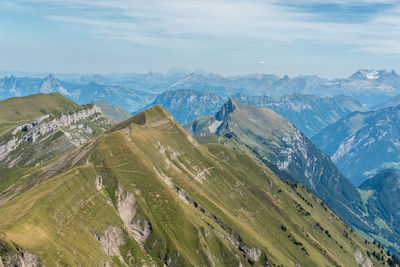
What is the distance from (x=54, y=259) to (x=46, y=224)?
31614 millimetres

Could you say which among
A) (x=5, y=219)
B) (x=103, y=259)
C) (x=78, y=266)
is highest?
(x=5, y=219)

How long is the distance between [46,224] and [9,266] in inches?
1921

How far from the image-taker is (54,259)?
162 m

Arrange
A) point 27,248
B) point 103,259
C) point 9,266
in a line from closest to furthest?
point 9,266
point 27,248
point 103,259

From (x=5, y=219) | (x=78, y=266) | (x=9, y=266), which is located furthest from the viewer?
(x=5, y=219)

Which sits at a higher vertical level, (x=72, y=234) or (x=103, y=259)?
(x=72, y=234)

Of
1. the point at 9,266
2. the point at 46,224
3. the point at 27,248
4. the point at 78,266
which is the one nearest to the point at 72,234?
the point at 46,224

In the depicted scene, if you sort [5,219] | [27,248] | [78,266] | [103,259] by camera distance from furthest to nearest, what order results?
[103,259] < [5,219] < [78,266] < [27,248]

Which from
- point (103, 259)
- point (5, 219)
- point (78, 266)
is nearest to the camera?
point (78, 266)

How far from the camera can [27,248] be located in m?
154

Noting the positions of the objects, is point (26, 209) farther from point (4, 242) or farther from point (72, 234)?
point (4, 242)

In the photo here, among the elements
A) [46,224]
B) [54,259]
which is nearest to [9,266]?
[54,259]

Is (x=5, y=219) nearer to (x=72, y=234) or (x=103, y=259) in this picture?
(x=72, y=234)

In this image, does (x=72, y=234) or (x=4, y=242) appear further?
(x=72, y=234)
